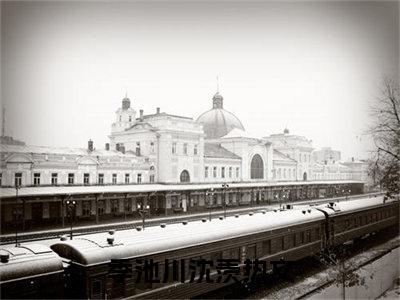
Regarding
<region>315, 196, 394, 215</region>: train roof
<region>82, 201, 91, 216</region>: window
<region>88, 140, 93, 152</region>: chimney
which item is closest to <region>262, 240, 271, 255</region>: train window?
<region>315, 196, 394, 215</region>: train roof

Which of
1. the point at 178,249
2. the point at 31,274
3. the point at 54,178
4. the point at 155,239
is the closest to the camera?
the point at 31,274

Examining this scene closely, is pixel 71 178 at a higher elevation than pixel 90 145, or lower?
lower

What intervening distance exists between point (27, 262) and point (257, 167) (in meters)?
46.0

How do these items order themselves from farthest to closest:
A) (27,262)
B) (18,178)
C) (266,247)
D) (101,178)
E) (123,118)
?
(123,118), (101,178), (18,178), (266,247), (27,262)

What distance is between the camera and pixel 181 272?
417 inches

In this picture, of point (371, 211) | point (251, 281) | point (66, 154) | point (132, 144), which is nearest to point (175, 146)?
point (132, 144)

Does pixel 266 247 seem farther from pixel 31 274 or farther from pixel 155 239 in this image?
pixel 31 274

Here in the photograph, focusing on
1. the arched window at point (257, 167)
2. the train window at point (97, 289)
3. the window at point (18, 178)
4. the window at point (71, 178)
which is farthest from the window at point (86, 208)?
the arched window at point (257, 167)

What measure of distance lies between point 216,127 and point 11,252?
51.4m

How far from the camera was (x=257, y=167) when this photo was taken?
5259 cm

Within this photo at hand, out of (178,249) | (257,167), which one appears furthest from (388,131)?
(257,167)

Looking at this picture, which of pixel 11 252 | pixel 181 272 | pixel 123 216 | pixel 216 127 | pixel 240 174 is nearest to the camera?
pixel 11 252

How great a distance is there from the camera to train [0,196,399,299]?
8.23 m

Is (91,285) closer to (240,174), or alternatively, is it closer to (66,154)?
(66,154)
